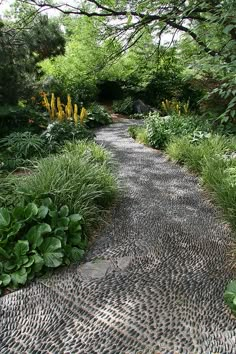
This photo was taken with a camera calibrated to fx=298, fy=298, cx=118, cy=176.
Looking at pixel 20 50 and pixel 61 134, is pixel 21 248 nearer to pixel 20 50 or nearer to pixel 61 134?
pixel 61 134

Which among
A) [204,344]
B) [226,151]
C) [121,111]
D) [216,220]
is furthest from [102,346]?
[121,111]

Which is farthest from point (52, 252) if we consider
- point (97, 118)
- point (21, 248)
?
point (97, 118)

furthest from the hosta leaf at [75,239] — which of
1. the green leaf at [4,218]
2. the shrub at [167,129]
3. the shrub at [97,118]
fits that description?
the shrub at [97,118]

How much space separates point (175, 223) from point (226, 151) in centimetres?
230

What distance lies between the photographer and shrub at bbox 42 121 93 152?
556 cm

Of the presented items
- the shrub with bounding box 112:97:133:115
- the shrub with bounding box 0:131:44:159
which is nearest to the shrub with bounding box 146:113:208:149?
the shrub with bounding box 0:131:44:159

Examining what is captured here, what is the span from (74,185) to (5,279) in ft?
3.85

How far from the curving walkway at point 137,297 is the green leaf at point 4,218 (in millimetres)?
608

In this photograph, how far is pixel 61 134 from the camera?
5801mm

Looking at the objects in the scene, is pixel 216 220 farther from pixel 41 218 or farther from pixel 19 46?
pixel 19 46

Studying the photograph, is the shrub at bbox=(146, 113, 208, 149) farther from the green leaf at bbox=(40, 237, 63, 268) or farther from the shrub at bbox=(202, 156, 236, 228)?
the green leaf at bbox=(40, 237, 63, 268)

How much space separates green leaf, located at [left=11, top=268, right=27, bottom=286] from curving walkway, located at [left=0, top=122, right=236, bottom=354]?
78 mm

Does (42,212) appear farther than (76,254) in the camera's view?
Yes

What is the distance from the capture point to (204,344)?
171 cm
